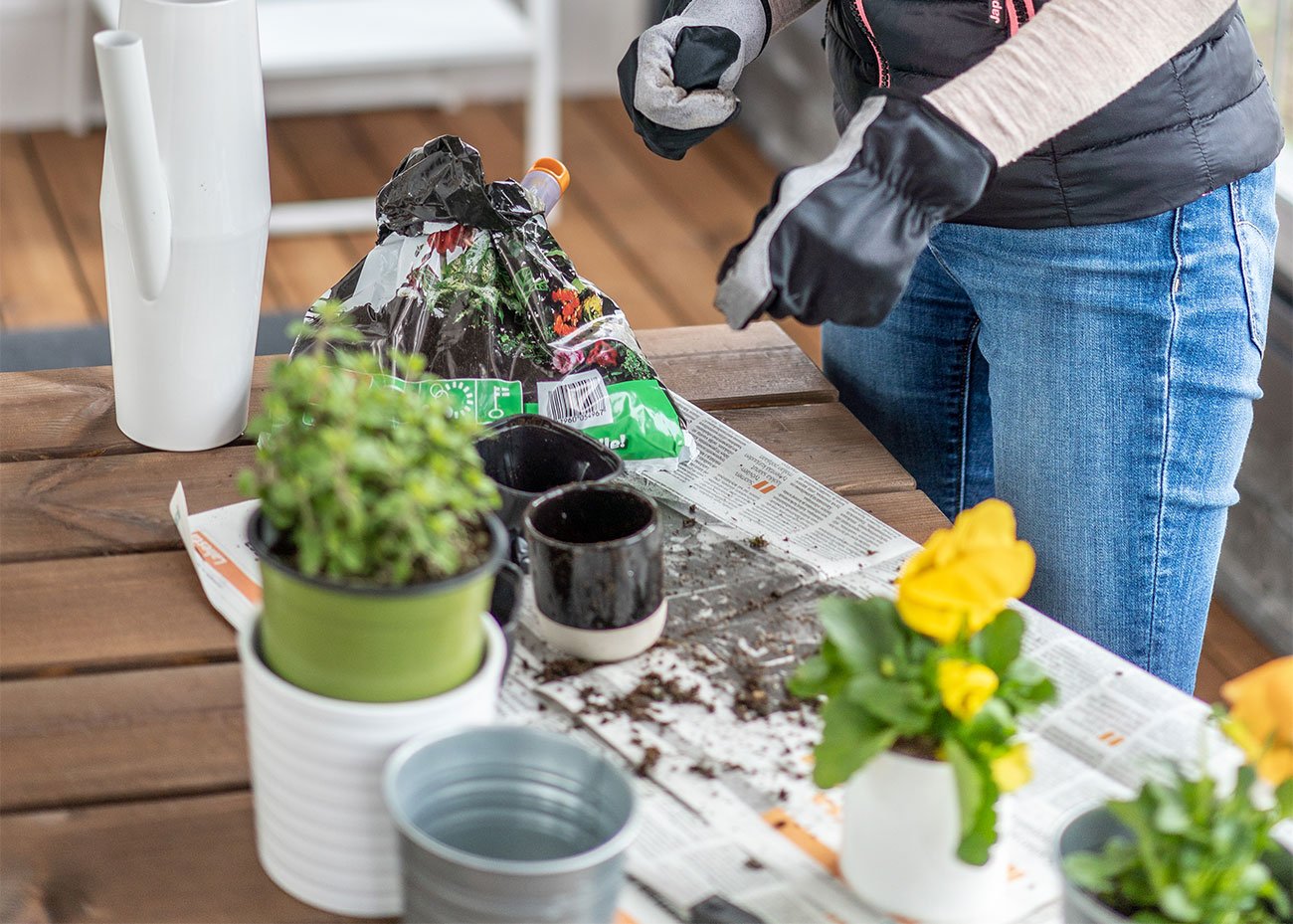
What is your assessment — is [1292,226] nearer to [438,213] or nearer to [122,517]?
[438,213]

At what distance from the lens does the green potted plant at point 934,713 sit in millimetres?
593

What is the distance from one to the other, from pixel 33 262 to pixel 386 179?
2.36ft

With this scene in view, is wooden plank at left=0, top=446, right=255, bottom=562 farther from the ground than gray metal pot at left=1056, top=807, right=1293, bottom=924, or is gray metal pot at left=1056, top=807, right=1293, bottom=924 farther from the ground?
gray metal pot at left=1056, top=807, right=1293, bottom=924

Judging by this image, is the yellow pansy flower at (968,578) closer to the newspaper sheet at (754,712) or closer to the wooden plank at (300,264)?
the newspaper sheet at (754,712)

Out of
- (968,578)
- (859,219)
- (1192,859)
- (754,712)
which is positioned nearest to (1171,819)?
(1192,859)

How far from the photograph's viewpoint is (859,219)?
0.84 m

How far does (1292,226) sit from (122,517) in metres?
1.39

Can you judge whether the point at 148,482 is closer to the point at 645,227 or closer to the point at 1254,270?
the point at 1254,270

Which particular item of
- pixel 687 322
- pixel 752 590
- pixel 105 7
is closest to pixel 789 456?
pixel 752 590

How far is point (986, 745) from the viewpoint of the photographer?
60 centimetres

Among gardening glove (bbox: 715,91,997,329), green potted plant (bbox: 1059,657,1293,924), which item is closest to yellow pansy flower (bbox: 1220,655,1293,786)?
green potted plant (bbox: 1059,657,1293,924)

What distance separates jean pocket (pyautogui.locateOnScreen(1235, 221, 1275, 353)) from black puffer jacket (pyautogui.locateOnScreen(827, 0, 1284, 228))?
44 millimetres

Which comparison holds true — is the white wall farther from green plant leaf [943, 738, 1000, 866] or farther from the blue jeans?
green plant leaf [943, 738, 1000, 866]

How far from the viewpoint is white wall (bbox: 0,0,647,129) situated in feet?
10.0
